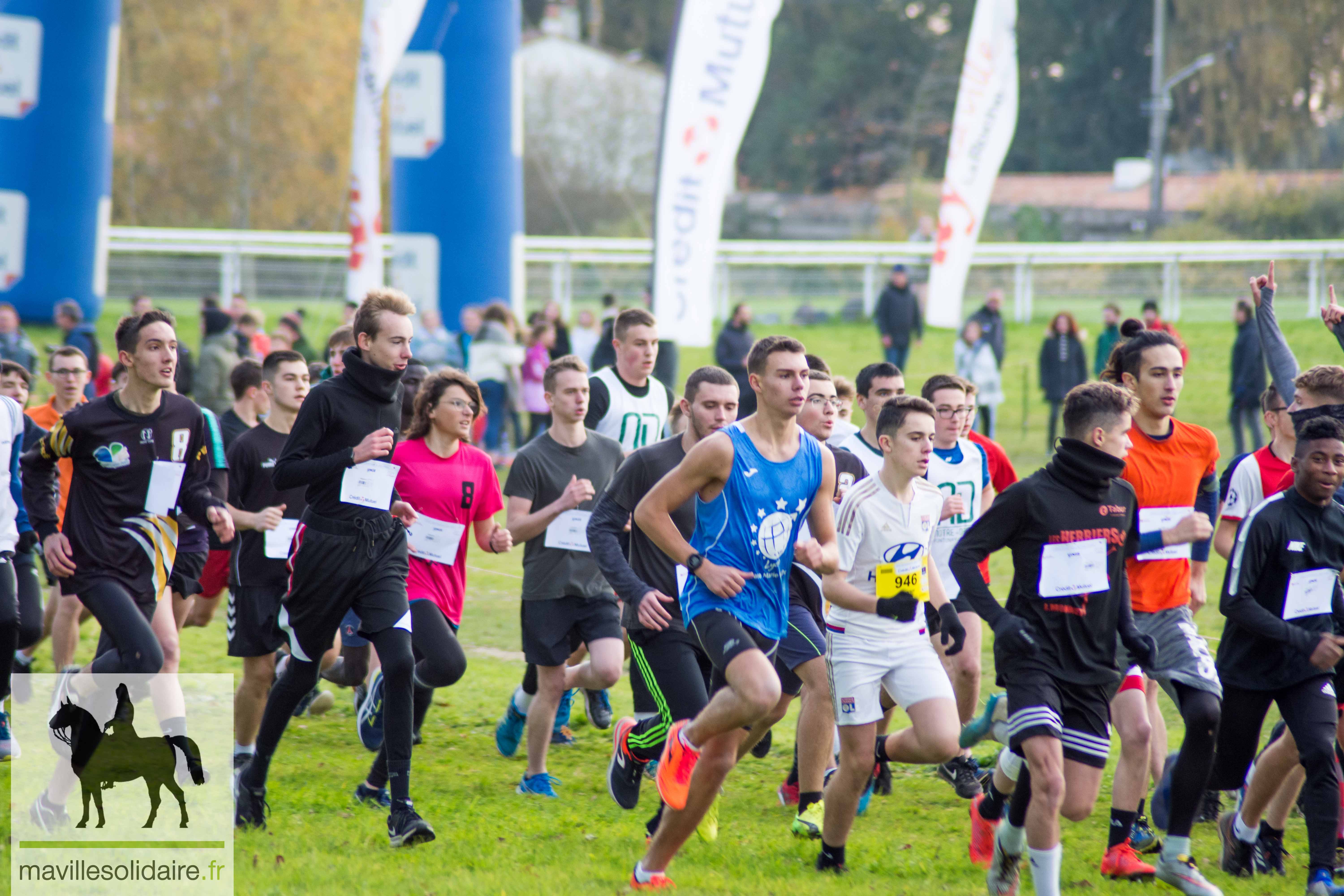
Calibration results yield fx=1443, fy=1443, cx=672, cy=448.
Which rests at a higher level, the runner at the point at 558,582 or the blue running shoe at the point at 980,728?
the runner at the point at 558,582

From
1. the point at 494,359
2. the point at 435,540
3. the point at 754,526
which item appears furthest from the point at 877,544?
the point at 494,359

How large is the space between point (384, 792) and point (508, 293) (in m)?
15.4

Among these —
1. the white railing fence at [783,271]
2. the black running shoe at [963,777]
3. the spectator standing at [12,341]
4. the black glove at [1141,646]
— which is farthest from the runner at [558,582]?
the white railing fence at [783,271]

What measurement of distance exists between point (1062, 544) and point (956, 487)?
68.3 inches

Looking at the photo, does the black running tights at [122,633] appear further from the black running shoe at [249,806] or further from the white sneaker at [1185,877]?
the white sneaker at [1185,877]

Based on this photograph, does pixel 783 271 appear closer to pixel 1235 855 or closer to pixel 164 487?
pixel 164 487

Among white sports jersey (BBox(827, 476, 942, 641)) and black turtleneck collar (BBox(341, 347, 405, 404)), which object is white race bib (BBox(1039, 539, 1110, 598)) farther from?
black turtleneck collar (BBox(341, 347, 405, 404))

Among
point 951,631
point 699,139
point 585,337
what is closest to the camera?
point 951,631

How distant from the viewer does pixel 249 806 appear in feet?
19.7

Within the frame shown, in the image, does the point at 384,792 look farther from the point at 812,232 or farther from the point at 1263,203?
the point at 812,232

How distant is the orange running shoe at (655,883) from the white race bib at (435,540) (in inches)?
77.6

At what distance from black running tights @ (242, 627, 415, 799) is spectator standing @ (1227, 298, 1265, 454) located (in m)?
15.4

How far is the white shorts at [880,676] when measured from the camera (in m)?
5.67

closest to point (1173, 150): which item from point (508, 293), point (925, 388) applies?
point (508, 293)
